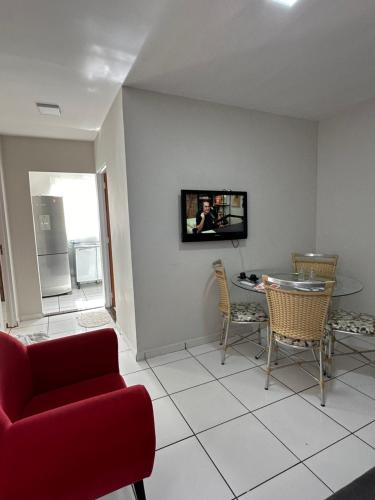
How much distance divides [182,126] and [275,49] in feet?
3.48

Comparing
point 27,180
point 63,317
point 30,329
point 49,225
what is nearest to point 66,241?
point 49,225

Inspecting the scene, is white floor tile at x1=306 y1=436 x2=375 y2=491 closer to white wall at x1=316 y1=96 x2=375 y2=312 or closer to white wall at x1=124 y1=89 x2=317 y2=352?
white wall at x1=124 y1=89 x2=317 y2=352

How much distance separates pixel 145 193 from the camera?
8.55ft

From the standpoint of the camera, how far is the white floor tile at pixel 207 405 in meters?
1.92

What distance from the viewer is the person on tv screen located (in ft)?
9.37

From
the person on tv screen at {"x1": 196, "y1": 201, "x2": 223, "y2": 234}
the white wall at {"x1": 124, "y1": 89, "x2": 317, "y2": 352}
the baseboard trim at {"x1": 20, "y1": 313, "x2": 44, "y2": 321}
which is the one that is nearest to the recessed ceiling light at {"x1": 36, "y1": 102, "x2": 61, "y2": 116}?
the white wall at {"x1": 124, "y1": 89, "x2": 317, "y2": 352}

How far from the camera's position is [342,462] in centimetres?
156

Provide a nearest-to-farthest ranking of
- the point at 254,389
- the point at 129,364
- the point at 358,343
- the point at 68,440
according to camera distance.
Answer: the point at 68,440 < the point at 254,389 < the point at 129,364 < the point at 358,343

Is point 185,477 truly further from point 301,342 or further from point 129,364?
point 129,364

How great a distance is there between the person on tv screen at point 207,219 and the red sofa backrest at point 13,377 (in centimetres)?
189

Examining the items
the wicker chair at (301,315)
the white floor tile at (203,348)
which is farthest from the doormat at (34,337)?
the wicker chair at (301,315)

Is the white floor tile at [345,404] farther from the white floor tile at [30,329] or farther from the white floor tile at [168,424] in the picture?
the white floor tile at [30,329]

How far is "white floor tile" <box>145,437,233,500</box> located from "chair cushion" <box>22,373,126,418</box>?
51 centimetres

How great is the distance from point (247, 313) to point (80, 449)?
1.92 metres
